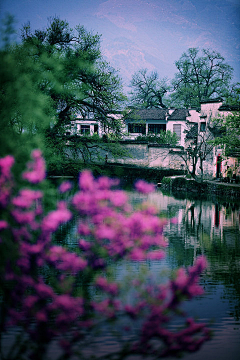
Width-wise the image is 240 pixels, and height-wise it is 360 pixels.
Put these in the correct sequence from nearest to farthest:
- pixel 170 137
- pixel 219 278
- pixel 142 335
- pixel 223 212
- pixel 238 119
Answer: pixel 142 335 < pixel 219 278 < pixel 223 212 < pixel 238 119 < pixel 170 137

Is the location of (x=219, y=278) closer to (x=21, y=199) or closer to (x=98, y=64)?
(x=21, y=199)

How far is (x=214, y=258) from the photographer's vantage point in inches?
331

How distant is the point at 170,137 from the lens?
34.3 meters

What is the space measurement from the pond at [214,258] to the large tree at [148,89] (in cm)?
3059

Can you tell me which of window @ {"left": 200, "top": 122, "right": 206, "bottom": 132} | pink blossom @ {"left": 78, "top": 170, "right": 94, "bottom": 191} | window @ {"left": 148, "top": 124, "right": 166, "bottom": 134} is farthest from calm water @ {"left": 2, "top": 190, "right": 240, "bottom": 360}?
window @ {"left": 148, "top": 124, "right": 166, "bottom": 134}

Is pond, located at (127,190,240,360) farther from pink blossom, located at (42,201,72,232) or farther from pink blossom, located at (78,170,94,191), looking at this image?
pink blossom, located at (42,201,72,232)

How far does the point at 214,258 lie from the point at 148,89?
133 ft

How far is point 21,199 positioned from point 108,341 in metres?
2.71

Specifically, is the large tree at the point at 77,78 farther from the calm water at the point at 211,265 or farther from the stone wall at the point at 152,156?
the stone wall at the point at 152,156

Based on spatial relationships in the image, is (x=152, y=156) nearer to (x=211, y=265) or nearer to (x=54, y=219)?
(x=211, y=265)

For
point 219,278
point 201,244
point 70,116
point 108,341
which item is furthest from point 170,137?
point 108,341

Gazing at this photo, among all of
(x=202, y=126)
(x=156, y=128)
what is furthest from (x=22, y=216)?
(x=156, y=128)

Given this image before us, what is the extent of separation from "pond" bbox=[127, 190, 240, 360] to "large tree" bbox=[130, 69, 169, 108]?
100ft

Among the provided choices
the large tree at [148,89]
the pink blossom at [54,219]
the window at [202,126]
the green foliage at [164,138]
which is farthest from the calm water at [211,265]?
the large tree at [148,89]
